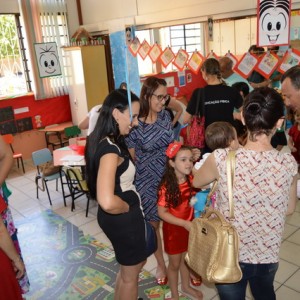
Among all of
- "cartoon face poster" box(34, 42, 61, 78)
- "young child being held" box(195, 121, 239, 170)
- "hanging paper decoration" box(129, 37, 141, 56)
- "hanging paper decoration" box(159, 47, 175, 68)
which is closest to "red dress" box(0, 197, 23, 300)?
"young child being held" box(195, 121, 239, 170)

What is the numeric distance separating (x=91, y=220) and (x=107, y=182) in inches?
119

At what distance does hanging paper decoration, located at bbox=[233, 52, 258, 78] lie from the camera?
13.8ft

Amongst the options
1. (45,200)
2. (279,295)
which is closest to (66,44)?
(45,200)

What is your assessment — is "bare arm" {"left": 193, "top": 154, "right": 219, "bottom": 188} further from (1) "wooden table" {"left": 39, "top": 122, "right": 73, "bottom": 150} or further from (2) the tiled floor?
(1) "wooden table" {"left": 39, "top": 122, "right": 73, "bottom": 150}

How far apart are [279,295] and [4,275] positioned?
226 cm

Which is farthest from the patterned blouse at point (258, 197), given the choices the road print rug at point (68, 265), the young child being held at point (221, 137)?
the road print rug at point (68, 265)

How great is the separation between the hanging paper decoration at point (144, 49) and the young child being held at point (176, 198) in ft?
11.6

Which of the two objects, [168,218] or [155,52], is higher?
[155,52]

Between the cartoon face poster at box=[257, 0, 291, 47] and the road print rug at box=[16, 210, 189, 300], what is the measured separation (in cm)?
278

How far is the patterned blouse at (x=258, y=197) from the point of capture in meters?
1.62

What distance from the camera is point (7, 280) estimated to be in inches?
80.5

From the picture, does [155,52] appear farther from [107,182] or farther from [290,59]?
[107,182]

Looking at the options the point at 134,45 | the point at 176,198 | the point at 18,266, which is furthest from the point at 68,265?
the point at 134,45

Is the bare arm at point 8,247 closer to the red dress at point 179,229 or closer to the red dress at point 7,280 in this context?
the red dress at point 7,280
